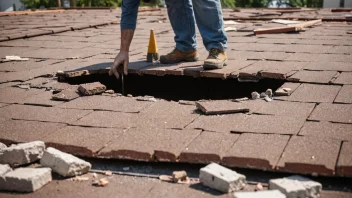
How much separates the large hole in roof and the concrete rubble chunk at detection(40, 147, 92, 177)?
72.0 inches

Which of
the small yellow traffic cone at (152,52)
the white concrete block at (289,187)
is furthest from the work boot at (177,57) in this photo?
the white concrete block at (289,187)

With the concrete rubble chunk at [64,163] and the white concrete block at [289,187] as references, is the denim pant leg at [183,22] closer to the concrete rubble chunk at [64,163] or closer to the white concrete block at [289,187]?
the concrete rubble chunk at [64,163]

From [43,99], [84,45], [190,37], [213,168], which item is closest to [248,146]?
[213,168]

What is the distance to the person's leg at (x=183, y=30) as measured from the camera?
410 centimetres

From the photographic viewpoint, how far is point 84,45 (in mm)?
5516

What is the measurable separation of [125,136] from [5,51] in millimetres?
3509

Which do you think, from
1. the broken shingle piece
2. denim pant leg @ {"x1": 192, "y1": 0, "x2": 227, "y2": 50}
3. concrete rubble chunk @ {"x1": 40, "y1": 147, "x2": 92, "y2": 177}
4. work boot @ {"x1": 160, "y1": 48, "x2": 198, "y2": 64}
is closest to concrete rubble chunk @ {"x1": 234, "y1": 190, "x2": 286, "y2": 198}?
concrete rubble chunk @ {"x1": 40, "y1": 147, "x2": 92, "y2": 177}

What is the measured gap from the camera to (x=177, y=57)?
4.12 meters

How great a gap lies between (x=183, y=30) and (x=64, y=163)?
2.43 m

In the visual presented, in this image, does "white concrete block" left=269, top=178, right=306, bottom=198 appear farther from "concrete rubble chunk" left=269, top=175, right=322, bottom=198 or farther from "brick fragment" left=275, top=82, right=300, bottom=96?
"brick fragment" left=275, top=82, right=300, bottom=96

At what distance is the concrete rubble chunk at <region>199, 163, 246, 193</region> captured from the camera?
1.82 meters

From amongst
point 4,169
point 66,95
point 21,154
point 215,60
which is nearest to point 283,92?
point 215,60

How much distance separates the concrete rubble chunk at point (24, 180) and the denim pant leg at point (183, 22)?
7.92 feet

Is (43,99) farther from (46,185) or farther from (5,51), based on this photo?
(5,51)
